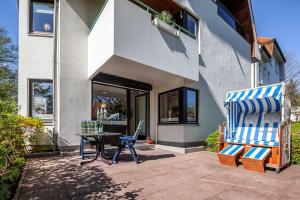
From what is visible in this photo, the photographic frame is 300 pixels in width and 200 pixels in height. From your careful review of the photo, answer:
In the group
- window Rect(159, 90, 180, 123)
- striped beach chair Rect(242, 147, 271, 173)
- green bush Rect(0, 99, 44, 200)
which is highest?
window Rect(159, 90, 180, 123)

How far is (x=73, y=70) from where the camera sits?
829cm

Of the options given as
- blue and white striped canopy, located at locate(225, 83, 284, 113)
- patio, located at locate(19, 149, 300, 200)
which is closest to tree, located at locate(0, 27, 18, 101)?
patio, located at locate(19, 149, 300, 200)

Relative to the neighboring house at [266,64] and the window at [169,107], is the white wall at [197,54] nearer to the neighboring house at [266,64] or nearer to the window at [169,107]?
the window at [169,107]

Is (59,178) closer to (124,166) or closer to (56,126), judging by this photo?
(124,166)

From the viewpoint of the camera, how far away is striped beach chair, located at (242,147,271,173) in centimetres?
598

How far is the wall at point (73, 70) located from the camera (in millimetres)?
7984

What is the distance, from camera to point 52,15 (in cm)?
885

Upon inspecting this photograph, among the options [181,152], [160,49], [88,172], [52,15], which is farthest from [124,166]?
[52,15]

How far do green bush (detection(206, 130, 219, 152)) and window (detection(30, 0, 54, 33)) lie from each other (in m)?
8.36

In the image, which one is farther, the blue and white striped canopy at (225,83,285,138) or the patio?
the blue and white striped canopy at (225,83,285,138)

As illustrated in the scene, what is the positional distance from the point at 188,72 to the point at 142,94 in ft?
11.1

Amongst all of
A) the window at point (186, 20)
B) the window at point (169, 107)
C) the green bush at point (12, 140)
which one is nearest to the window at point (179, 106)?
the window at point (169, 107)

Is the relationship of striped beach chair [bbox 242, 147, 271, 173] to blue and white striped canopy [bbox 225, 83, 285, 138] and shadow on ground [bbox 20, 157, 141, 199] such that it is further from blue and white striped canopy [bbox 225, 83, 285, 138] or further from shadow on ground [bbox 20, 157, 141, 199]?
shadow on ground [bbox 20, 157, 141, 199]

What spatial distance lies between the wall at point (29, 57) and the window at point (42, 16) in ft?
0.87
